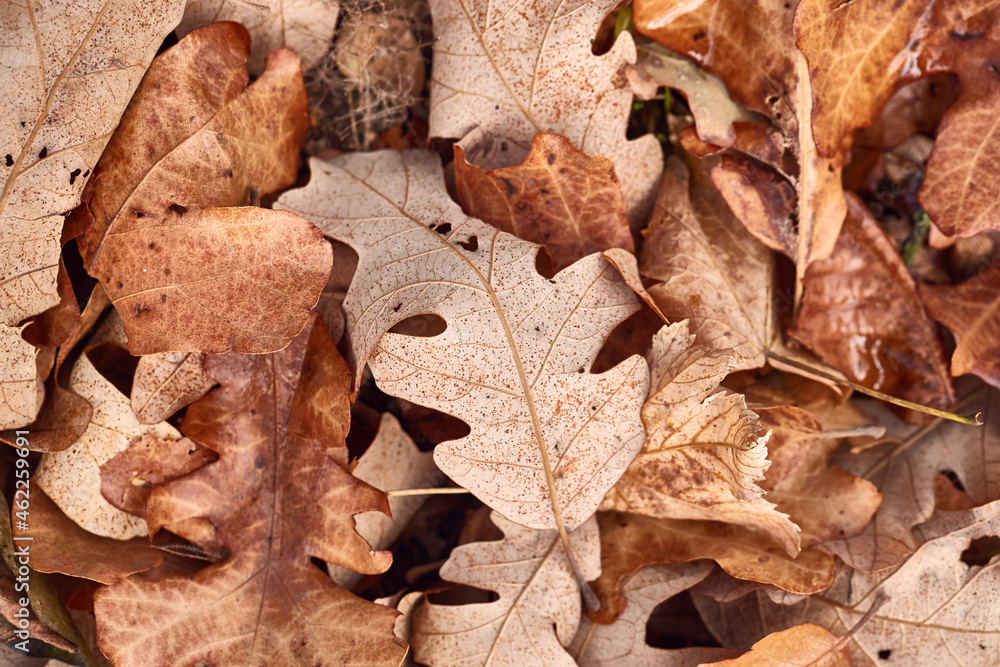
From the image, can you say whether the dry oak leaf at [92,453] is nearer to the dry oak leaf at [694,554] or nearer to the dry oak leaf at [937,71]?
the dry oak leaf at [694,554]

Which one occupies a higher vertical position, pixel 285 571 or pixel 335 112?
→ pixel 335 112

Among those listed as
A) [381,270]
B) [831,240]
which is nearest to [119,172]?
[381,270]

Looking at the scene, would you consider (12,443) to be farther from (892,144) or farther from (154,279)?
(892,144)

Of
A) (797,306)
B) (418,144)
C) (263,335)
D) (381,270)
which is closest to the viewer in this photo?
(263,335)

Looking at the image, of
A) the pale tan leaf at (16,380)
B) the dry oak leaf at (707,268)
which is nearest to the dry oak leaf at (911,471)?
the dry oak leaf at (707,268)

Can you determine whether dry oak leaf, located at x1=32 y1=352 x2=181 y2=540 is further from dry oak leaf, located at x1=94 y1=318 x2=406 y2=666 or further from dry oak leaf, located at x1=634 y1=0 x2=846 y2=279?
dry oak leaf, located at x1=634 y1=0 x2=846 y2=279

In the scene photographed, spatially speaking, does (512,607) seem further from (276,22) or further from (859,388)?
(276,22)
